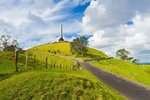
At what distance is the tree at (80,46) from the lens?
152438 millimetres

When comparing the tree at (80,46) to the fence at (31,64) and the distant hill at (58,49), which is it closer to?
the distant hill at (58,49)

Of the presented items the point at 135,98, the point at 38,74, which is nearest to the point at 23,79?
the point at 38,74

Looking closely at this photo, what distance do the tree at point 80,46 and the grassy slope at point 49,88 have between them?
127m

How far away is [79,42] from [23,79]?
133059mm

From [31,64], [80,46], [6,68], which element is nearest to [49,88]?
[6,68]

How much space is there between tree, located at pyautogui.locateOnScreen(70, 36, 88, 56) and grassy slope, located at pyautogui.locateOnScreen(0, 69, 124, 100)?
127 m

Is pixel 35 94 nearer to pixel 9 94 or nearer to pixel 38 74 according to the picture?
pixel 9 94

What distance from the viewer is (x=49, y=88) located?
22.4 meters

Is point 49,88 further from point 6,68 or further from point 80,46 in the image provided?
point 80,46

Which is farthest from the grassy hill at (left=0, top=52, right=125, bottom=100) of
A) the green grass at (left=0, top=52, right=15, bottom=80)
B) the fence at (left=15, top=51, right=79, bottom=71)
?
the fence at (left=15, top=51, right=79, bottom=71)

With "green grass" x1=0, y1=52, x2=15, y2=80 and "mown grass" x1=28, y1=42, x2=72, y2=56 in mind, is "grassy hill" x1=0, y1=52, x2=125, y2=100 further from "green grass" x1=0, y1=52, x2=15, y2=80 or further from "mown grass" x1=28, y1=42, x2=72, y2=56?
"mown grass" x1=28, y1=42, x2=72, y2=56

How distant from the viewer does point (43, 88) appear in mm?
22328

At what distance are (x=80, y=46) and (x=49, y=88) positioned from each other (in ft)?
430

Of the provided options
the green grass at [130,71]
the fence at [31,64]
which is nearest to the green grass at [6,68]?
the fence at [31,64]
